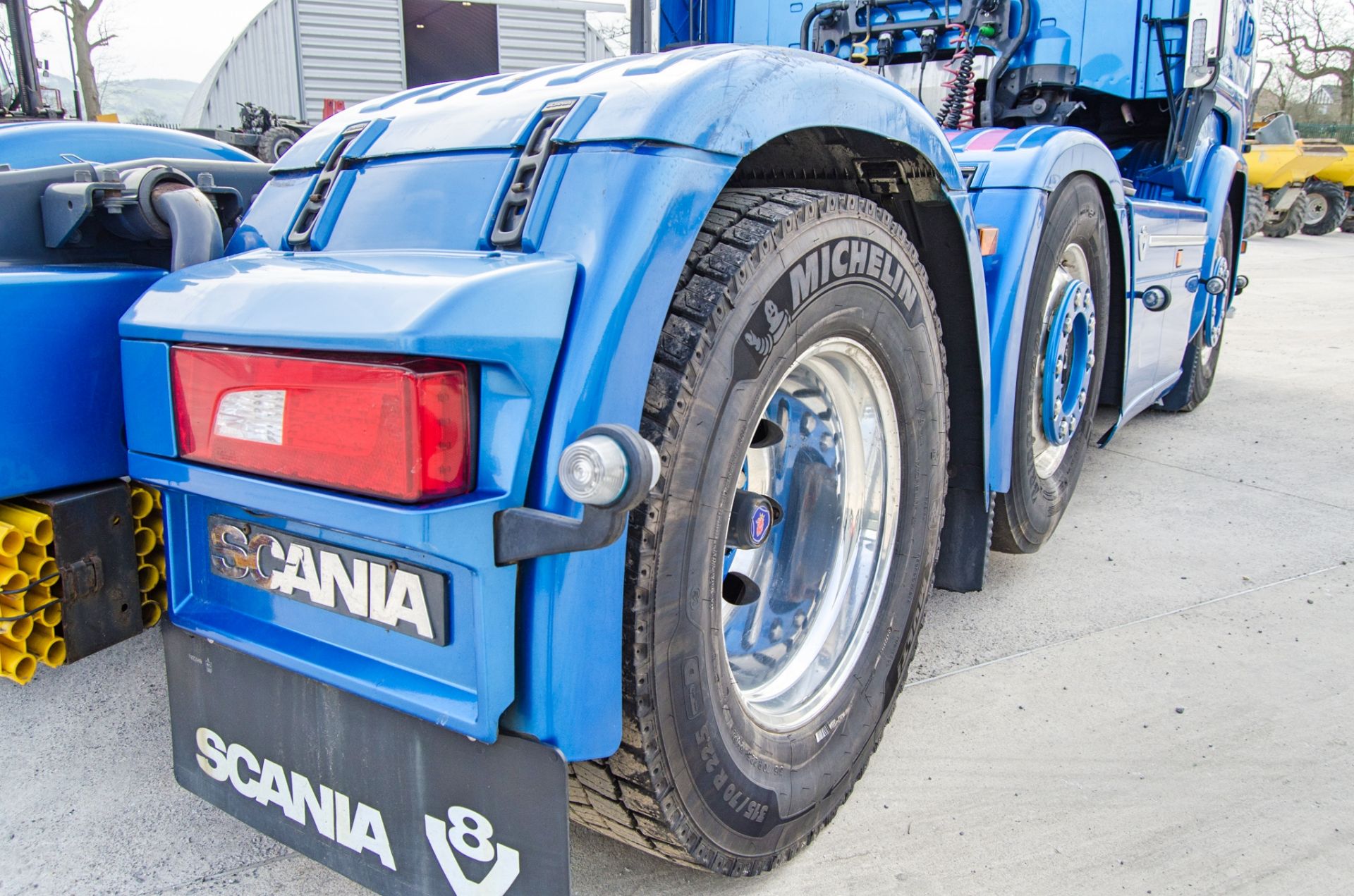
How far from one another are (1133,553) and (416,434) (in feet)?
9.65

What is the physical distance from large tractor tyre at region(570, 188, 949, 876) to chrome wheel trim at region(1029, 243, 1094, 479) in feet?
3.32

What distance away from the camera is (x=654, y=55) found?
1557 mm

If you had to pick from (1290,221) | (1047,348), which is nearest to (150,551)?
(1047,348)

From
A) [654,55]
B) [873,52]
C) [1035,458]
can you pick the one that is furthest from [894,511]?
[873,52]

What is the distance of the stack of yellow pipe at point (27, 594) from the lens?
1495mm

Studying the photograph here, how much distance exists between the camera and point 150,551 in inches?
66.7

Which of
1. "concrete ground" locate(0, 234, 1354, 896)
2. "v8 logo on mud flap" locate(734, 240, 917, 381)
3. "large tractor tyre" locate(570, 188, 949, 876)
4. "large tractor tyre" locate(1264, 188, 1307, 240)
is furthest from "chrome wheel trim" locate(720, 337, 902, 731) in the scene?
"large tractor tyre" locate(1264, 188, 1307, 240)

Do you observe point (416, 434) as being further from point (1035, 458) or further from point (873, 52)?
point (873, 52)

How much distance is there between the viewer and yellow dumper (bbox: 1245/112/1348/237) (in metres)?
18.0

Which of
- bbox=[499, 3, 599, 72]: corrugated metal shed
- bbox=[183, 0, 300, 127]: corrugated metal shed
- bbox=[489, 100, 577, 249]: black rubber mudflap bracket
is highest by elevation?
bbox=[499, 3, 599, 72]: corrugated metal shed

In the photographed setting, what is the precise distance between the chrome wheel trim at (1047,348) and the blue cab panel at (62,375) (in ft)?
7.49

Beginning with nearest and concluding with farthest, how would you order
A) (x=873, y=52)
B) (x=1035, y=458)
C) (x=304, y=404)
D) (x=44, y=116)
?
(x=304, y=404)
(x=1035, y=458)
(x=873, y=52)
(x=44, y=116)

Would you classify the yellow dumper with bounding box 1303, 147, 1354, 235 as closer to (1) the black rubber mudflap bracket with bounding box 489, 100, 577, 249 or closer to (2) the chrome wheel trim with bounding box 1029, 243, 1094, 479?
(2) the chrome wheel trim with bounding box 1029, 243, 1094, 479

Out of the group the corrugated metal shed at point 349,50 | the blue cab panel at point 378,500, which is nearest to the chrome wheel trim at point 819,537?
the blue cab panel at point 378,500
